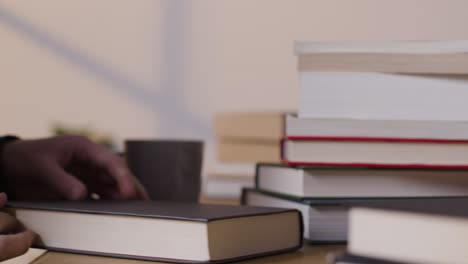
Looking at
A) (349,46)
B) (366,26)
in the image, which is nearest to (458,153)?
(349,46)

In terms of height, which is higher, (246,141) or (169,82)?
(169,82)

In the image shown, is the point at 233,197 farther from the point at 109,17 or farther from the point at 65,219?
the point at 109,17

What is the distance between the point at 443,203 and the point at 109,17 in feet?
7.74

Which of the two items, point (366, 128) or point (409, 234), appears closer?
point (409, 234)

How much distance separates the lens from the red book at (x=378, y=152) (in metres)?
0.92

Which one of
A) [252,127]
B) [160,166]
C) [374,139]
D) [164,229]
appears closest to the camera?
[164,229]

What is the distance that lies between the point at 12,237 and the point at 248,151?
4.31 feet

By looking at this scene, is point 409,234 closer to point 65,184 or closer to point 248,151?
point 65,184

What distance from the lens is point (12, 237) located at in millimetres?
807

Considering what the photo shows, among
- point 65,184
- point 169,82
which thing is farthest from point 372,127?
point 169,82

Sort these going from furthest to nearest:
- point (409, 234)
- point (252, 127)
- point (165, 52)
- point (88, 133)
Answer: point (165, 52)
point (88, 133)
point (252, 127)
point (409, 234)

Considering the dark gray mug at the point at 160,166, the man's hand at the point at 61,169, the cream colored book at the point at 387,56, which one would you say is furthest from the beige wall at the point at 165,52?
the cream colored book at the point at 387,56

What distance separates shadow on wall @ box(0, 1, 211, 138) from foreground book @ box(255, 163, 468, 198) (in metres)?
1.88

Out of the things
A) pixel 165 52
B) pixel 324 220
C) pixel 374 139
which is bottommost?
pixel 324 220
